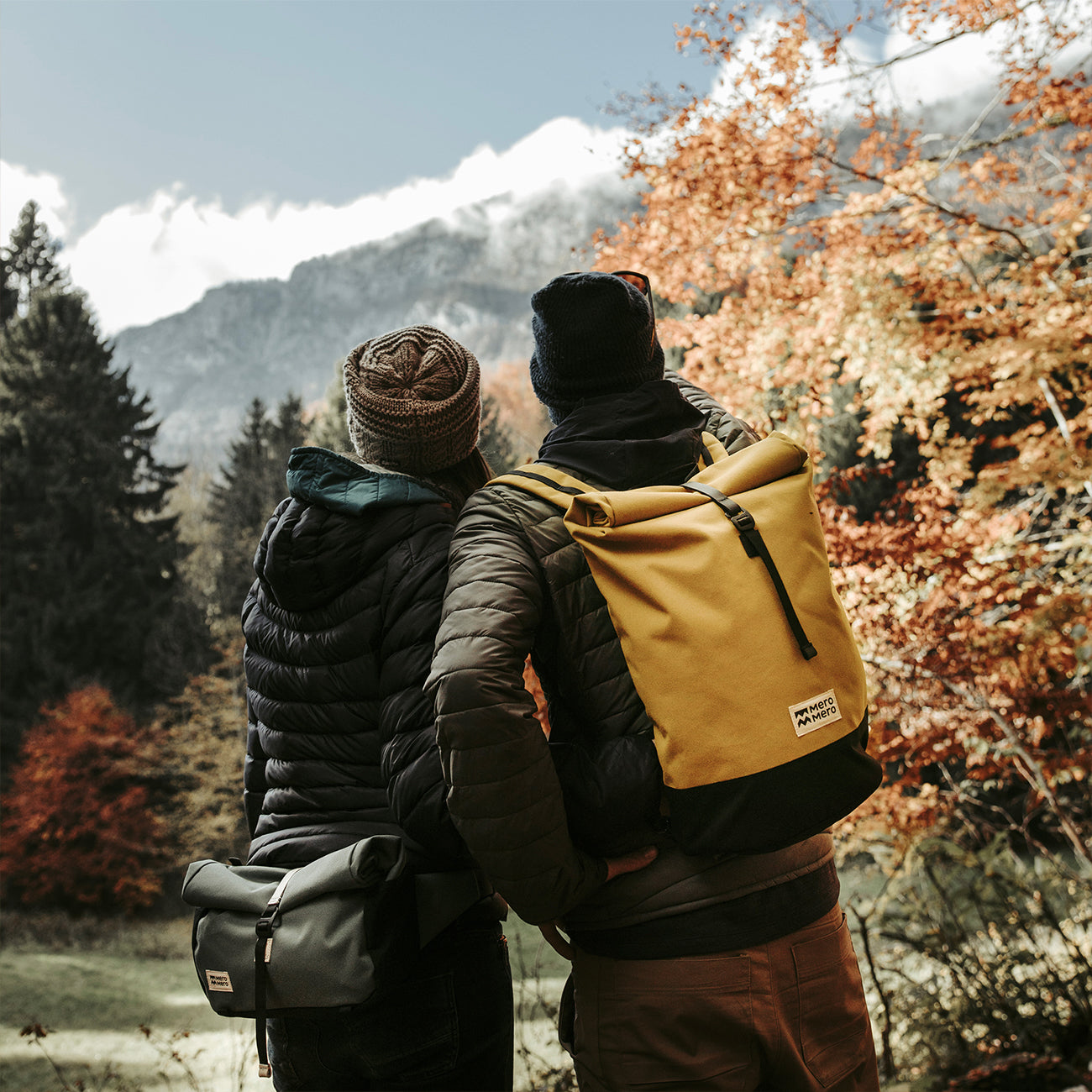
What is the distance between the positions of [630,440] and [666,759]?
1.76 ft

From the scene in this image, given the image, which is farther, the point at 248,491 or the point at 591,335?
the point at 248,491

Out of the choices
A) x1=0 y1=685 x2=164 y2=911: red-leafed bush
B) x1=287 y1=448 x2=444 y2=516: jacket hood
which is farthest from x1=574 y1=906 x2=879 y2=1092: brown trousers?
x1=0 y1=685 x2=164 y2=911: red-leafed bush

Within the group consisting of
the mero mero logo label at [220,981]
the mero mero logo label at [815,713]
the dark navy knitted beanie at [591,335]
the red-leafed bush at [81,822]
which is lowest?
the red-leafed bush at [81,822]

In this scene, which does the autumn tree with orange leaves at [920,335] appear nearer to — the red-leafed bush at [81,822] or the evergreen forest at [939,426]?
the evergreen forest at [939,426]

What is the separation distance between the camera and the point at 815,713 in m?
1.29

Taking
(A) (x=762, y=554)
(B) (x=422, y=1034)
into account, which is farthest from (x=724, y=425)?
(B) (x=422, y=1034)

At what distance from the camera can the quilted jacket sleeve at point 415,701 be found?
1.38 metres

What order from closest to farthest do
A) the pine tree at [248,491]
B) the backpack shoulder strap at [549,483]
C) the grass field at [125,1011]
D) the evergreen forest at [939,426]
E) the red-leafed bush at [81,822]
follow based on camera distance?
1. the backpack shoulder strap at [549,483]
2. the evergreen forest at [939,426]
3. the grass field at [125,1011]
4. the red-leafed bush at [81,822]
5. the pine tree at [248,491]

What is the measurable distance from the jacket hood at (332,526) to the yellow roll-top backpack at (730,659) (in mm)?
326

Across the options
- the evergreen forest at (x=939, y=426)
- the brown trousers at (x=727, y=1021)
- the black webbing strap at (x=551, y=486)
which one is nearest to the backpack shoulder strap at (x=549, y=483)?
the black webbing strap at (x=551, y=486)

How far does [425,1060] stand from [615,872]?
1.71ft

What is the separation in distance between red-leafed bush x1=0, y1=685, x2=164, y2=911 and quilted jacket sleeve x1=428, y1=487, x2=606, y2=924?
18.1 metres

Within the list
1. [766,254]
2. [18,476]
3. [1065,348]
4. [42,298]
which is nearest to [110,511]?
[18,476]

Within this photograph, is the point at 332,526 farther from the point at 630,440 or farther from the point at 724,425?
the point at 724,425
